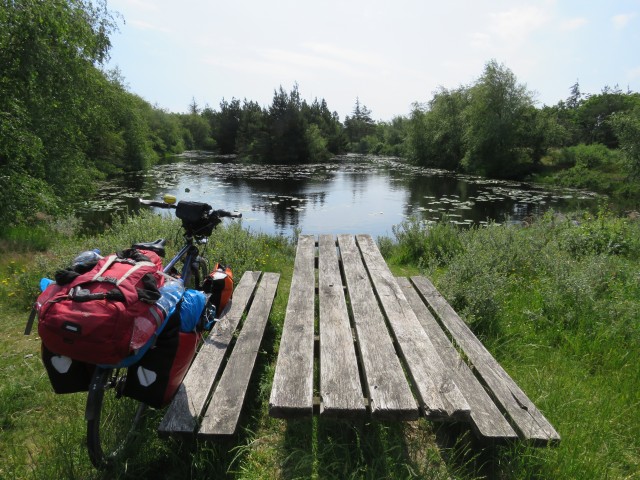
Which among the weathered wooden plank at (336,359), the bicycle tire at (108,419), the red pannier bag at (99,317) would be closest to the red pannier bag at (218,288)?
the weathered wooden plank at (336,359)

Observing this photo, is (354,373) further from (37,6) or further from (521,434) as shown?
(37,6)

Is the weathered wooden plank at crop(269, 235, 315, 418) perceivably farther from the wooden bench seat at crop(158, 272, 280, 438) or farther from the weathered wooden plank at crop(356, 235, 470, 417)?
the weathered wooden plank at crop(356, 235, 470, 417)

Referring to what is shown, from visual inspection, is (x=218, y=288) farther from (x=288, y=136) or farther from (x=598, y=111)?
(x=598, y=111)

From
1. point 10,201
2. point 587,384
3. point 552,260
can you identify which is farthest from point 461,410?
point 10,201

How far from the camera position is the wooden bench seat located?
60.7 inches

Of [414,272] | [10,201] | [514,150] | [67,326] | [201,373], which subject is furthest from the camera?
[514,150]

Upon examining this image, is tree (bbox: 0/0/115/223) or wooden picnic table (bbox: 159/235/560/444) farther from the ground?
tree (bbox: 0/0/115/223)

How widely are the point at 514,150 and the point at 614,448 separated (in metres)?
35.2

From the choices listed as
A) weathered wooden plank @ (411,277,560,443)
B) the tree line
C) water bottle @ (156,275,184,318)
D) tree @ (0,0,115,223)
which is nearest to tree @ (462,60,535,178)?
the tree line

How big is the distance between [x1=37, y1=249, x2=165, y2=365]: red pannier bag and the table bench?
23.1 inches

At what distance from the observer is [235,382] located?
71.4 inches

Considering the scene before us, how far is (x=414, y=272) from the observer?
5.59 metres

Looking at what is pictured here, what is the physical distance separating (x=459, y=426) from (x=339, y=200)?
16.9m

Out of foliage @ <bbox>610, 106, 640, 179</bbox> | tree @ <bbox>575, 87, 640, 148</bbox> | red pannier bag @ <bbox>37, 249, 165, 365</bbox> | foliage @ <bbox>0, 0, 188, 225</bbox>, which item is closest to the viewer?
red pannier bag @ <bbox>37, 249, 165, 365</bbox>
